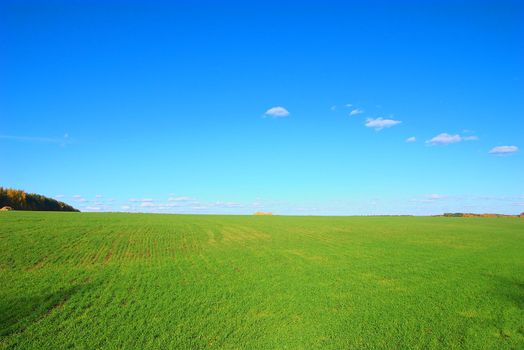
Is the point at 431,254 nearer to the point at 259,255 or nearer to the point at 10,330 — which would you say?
the point at 259,255

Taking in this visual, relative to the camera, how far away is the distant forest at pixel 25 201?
67875mm

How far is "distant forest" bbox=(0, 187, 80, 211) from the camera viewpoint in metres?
67.9

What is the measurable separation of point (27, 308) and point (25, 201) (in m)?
75.7

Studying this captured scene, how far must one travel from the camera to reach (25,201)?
7256 cm

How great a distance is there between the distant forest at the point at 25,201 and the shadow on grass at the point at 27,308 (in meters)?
69.0

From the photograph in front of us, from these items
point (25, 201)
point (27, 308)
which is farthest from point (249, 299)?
point (25, 201)

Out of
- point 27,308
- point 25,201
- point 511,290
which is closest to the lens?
point 27,308

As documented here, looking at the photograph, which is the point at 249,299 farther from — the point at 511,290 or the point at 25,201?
Result: the point at 25,201

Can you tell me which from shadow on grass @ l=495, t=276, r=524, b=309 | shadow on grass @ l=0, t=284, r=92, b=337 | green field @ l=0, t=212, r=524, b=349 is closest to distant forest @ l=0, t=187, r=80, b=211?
green field @ l=0, t=212, r=524, b=349

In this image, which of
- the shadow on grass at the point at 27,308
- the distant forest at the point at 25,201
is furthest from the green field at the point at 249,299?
the distant forest at the point at 25,201

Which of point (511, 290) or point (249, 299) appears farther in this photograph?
point (511, 290)

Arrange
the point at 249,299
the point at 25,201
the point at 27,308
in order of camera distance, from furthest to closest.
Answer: the point at 25,201 < the point at 249,299 < the point at 27,308

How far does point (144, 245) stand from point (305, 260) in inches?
446

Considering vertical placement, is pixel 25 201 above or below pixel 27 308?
above
